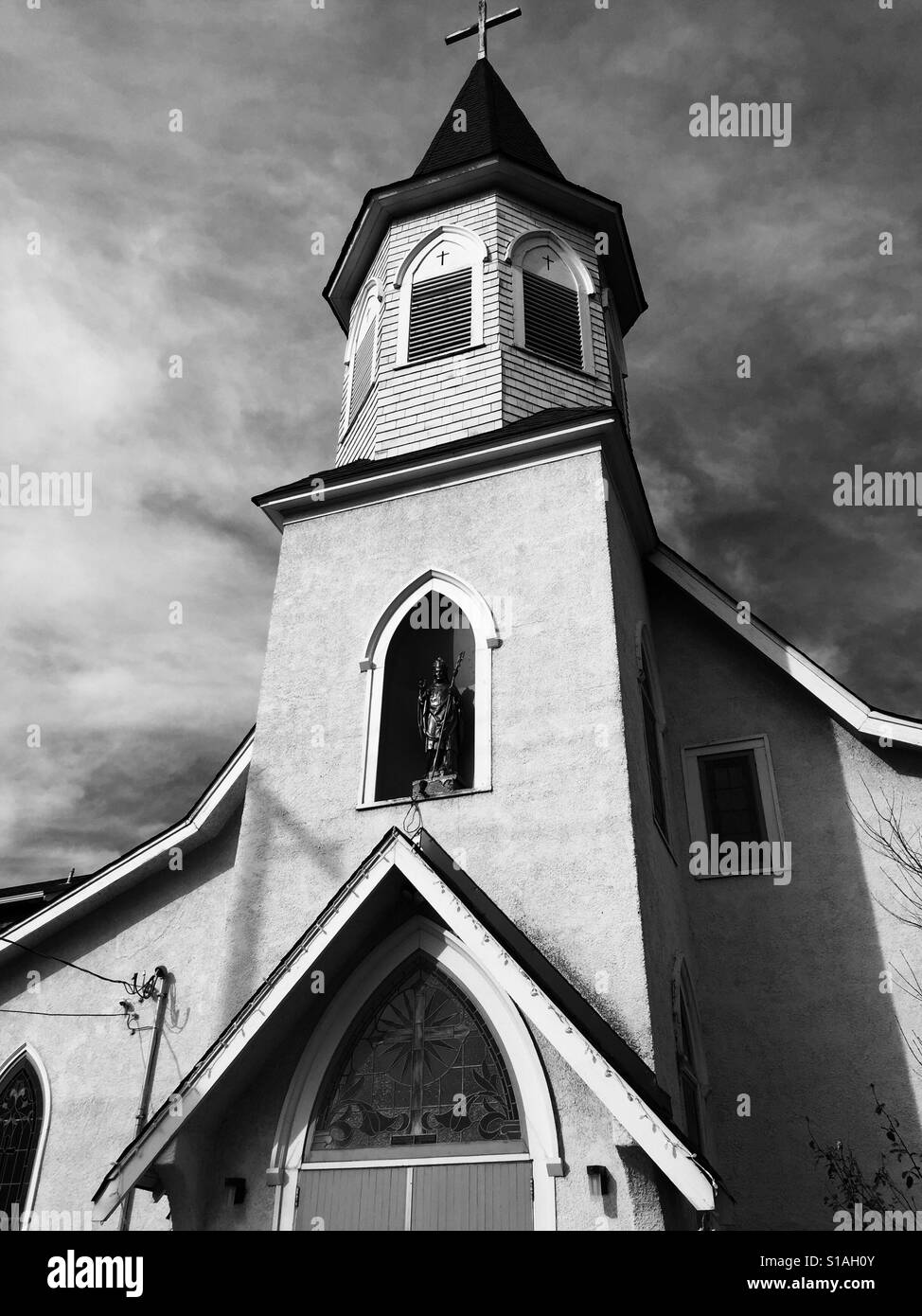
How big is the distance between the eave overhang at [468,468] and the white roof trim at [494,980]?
458cm

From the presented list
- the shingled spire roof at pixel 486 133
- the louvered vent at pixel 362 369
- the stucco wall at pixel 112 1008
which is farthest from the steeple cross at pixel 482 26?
the stucco wall at pixel 112 1008

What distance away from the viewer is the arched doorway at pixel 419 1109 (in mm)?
6844

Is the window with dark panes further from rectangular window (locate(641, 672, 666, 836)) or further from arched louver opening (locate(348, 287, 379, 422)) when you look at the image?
arched louver opening (locate(348, 287, 379, 422))

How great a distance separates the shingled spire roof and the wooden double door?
11.9 meters

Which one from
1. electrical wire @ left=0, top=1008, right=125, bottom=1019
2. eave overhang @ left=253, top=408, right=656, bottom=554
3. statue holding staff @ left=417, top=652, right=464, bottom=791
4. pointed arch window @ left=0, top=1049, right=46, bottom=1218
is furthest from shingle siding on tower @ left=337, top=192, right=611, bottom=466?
pointed arch window @ left=0, top=1049, right=46, bottom=1218

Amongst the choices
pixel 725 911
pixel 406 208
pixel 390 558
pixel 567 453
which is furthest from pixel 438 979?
pixel 406 208

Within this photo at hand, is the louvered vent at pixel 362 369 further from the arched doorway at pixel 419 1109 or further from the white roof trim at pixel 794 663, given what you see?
the arched doorway at pixel 419 1109

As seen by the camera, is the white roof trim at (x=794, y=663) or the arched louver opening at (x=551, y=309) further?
the arched louver opening at (x=551, y=309)

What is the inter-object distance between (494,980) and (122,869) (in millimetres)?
5297

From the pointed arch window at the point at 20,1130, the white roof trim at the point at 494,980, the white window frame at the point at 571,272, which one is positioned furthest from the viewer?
the white window frame at the point at 571,272

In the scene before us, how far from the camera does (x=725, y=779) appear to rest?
10.8 m

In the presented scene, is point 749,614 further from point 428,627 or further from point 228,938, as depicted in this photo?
point 228,938
